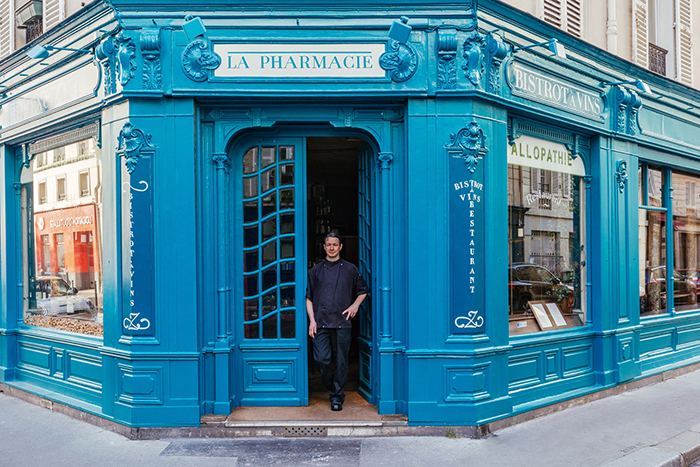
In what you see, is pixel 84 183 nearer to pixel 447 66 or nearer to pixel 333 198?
pixel 447 66

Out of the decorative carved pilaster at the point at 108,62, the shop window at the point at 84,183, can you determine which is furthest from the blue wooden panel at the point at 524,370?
the shop window at the point at 84,183

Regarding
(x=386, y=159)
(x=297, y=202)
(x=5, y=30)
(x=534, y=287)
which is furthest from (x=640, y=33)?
(x=5, y=30)

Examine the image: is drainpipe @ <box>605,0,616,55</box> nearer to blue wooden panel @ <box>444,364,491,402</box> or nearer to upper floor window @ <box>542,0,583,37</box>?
upper floor window @ <box>542,0,583,37</box>

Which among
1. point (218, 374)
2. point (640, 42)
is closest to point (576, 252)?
point (640, 42)

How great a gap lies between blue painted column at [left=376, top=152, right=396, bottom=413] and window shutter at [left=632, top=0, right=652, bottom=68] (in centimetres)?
489

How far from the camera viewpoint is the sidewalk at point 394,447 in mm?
4961

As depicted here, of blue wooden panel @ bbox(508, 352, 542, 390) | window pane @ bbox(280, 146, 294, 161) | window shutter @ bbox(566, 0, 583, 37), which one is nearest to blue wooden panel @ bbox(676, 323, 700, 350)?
blue wooden panel @ bbox(508, 352, 542, 390)

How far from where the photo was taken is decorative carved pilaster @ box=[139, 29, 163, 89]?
556 cm

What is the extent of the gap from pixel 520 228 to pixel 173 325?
4112 mm

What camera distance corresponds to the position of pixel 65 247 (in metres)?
7.23

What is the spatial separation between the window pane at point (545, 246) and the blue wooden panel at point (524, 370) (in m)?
0.32

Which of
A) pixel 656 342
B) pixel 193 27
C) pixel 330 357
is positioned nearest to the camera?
Answer: pixel 193 27

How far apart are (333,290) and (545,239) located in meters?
2.91

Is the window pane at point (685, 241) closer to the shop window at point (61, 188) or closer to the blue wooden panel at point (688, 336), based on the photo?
the blue wooden panel at point (688, 336)
